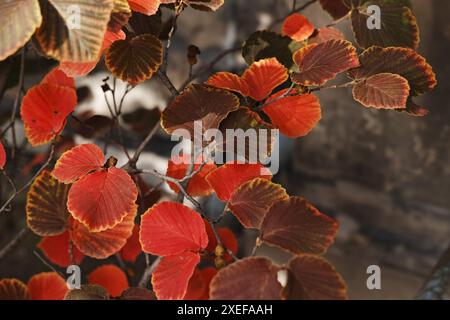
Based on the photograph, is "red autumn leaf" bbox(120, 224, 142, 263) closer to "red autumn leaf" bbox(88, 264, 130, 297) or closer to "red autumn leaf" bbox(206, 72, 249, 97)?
"red autumn leaf" bbox(88, 264, 130, 297)

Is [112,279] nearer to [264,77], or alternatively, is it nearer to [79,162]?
[79,162]

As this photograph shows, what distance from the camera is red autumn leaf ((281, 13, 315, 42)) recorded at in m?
0.72

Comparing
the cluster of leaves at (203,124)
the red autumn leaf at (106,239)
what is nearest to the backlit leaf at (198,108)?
the cluster of leaves at (203,124)

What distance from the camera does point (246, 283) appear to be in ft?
1.55

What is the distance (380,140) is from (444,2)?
0.39 meters

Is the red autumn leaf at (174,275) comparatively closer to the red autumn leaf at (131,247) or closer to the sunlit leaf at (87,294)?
the sunlit leaf at (87,294)

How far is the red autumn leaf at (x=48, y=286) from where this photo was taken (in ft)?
2.25

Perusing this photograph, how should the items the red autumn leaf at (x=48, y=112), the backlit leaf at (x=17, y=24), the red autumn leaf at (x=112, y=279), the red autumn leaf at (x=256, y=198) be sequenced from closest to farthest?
the backlit leaf at (x=17, y=24)
the red autumn leaf at (x=256, y=198)
the red autumn leaf at (x=48, y=112)
the red autumn leaf at (x=112, y=279)

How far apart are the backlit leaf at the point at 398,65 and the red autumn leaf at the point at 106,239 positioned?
1.02 feet

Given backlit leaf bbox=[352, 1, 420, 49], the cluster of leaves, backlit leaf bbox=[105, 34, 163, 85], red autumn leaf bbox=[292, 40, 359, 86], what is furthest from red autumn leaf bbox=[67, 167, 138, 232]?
backlit leaf bbox=[352, 1, 420, 49]

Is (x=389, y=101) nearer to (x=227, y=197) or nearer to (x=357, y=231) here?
(x=227, y=197)

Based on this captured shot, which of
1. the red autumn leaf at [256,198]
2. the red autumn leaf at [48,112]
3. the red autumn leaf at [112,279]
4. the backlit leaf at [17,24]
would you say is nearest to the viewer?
the backlit leaf at [17,24]

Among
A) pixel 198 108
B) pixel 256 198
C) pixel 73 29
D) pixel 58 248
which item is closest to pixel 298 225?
pixel 256 198

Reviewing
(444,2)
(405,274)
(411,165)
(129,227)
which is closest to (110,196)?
(129,227)
